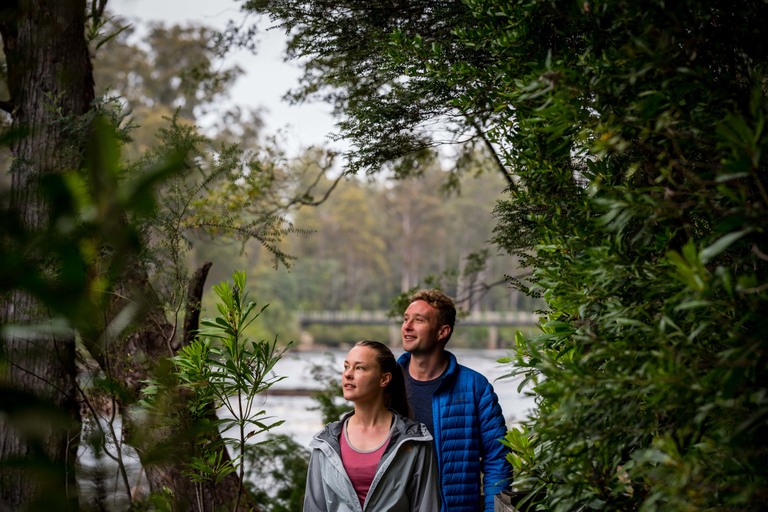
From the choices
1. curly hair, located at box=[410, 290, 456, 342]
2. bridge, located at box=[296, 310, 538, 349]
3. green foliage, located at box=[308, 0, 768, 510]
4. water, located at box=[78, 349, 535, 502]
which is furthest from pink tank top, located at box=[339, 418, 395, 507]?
bridge, located at box=[296, 310, 538, 349]

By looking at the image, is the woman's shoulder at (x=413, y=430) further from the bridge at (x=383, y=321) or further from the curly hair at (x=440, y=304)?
the bridge at (x=383, y=321)

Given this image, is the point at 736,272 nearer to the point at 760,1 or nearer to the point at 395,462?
the point at 760,1

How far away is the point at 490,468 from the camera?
244 cm

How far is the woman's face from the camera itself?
2.09 m

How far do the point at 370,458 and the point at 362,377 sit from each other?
0.27m

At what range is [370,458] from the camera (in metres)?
2.01

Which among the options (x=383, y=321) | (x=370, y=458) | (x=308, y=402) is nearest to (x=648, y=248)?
(x=370, y=458)

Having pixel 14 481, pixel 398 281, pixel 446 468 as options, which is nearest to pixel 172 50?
pixel 398 281

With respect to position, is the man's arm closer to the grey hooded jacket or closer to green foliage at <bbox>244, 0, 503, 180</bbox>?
the grey hooded jacket

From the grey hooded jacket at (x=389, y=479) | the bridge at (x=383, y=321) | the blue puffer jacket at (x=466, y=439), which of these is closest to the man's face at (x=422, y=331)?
the blue puffer jacket at (x=466, y=439)

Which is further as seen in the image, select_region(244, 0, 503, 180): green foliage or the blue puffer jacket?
select_region(244, 0, 503, 180): green foliage

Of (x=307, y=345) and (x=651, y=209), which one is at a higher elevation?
(x=651, y=209)

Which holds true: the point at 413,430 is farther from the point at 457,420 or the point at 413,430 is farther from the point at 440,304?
the point at 440,304

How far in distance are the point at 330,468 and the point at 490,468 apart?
0.75 m
